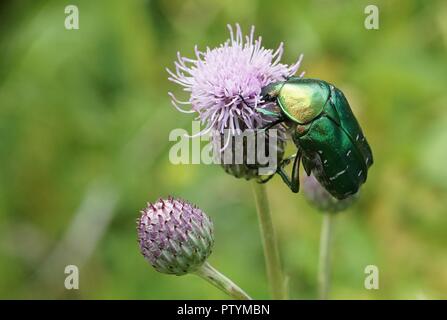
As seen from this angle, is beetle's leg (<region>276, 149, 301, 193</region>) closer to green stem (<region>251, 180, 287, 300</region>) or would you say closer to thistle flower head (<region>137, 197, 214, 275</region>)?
green stem (<region>251, 180, 287, 300</region>)

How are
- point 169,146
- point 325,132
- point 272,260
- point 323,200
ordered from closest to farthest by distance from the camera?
point 325,132, point 272,260, point 323,200, point 169,146

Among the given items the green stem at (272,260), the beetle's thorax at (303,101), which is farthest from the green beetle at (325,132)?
the green stem at (272,260)

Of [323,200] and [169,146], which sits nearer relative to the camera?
[323,200]

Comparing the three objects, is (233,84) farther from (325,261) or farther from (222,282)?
(325,261)

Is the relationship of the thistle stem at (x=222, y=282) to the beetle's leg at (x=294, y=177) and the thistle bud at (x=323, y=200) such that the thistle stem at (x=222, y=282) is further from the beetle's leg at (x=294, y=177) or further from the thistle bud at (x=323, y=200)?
the thistle bud at (x=323, y=200)

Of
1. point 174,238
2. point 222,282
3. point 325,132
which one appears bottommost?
point 222,282

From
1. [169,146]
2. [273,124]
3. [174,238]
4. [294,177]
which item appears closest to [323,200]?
[294,177]
